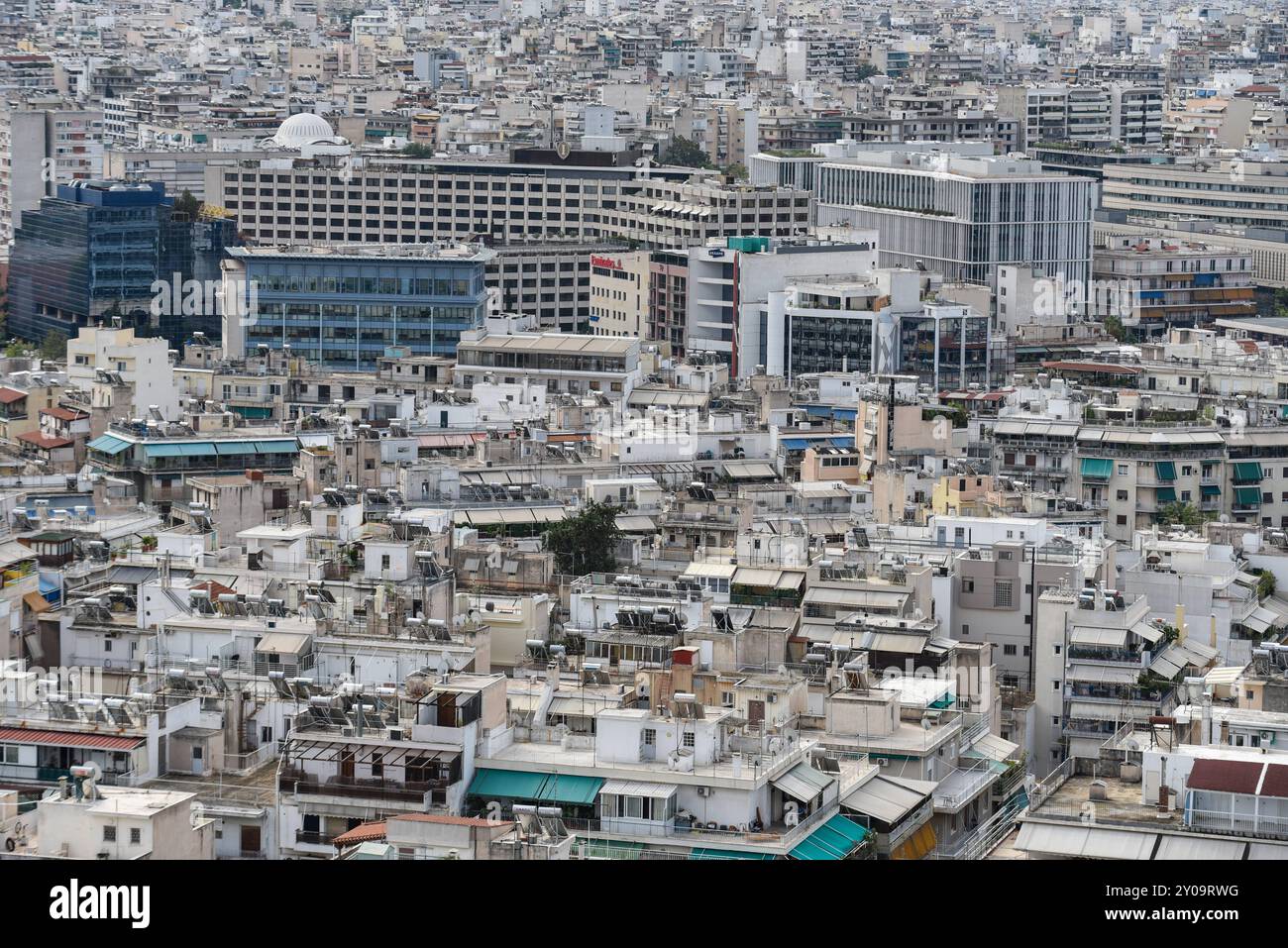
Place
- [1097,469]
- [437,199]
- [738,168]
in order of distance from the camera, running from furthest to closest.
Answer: [738,168] → [437,199] → [1097,469]

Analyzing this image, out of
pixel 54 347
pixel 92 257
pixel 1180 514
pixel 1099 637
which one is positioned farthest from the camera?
pixel 92 257

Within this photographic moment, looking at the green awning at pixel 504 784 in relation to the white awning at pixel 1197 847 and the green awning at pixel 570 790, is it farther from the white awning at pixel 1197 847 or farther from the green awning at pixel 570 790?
the white awning at pixel 1197 847

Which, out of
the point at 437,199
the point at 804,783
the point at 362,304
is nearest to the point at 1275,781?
the point at 804,783

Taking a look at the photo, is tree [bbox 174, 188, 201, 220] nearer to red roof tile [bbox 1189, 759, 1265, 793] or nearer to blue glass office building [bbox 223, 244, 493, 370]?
A: blue glass office building [bbox 223, 244, 493, 370]

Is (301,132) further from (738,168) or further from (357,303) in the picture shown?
(357,303)

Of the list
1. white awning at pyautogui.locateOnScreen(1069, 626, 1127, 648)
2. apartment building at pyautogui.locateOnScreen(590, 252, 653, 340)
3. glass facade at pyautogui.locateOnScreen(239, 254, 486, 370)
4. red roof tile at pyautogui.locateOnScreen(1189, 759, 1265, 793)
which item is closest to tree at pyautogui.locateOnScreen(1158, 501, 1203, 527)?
white awning at pyautogui.locateOnScreen(1069, 626, 1127, 648)
